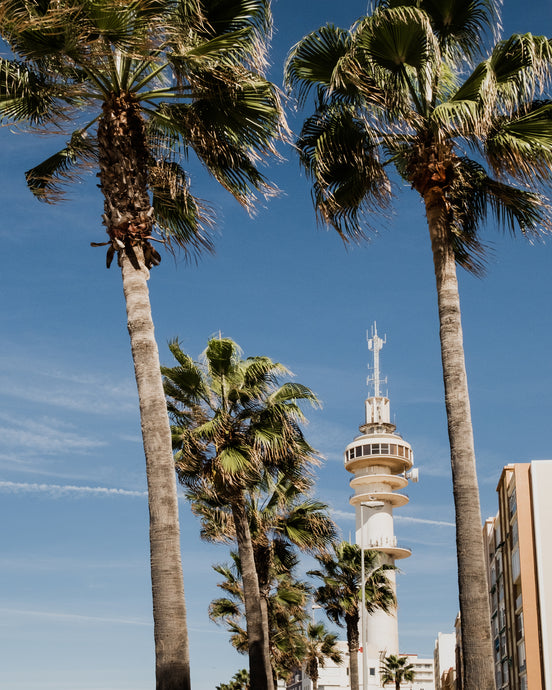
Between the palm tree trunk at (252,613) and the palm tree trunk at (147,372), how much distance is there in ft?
35.9

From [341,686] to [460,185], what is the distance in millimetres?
101761

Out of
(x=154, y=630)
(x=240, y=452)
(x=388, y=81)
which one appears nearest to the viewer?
(x=154, y=630)

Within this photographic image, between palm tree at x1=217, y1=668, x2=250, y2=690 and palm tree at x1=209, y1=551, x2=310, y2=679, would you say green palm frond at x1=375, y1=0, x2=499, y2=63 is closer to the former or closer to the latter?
palm tree at x1=209, y1=551, x2=310, y2=679

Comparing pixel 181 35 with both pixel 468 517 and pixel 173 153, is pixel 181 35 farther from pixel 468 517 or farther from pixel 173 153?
pixel 468 517

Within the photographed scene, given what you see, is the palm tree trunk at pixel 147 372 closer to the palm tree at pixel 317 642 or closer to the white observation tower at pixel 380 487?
the palm tree at pixel 317 642

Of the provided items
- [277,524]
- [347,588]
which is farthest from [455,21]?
[347,588]

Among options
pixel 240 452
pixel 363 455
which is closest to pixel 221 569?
pixel 240 452

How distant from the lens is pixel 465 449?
1024 cm

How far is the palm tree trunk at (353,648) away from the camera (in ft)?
116

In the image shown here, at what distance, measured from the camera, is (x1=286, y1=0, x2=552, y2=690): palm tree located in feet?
33.6

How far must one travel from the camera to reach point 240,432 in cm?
2022

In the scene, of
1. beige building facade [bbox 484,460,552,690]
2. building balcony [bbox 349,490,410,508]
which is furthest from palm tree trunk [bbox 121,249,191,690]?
building balcony [bbox 349,490,410,508]

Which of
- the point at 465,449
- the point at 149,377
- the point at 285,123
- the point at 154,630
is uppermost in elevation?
the point at 285,123

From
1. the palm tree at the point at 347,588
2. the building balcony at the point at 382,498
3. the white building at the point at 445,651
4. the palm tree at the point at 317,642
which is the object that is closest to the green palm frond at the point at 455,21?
the palm tree at the point at 347,588
